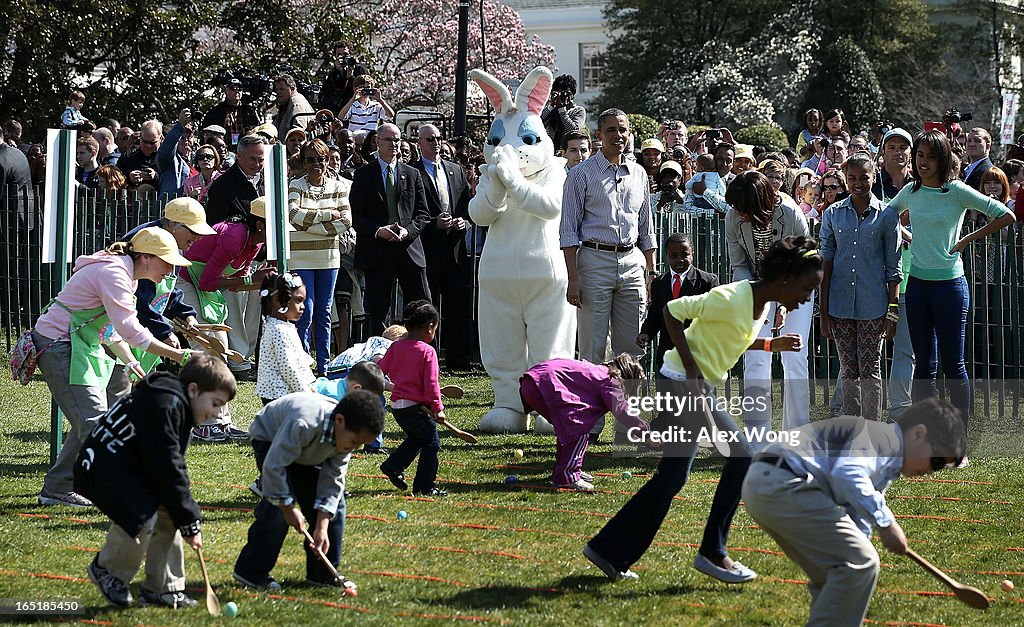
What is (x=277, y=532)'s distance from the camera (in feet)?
20.7

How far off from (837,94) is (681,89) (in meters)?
6.01

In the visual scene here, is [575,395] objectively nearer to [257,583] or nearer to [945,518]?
[945,518]

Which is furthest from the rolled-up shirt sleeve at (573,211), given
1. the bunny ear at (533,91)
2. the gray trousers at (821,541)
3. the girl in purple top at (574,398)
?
the gray trousers at (821,541)

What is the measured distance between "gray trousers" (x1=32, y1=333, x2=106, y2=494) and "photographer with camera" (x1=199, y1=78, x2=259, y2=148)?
1043cm

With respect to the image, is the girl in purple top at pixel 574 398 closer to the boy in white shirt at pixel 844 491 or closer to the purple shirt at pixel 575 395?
the purple shirt at pixel 575 395

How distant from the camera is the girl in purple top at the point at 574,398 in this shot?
27.7ft

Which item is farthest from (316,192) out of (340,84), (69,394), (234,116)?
(340,84)

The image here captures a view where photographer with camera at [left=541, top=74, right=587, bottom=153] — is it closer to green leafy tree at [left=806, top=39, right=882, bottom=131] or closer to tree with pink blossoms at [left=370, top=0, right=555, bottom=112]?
tree with pink blossoms at [left=370, top=0, right=555, bottom=112]

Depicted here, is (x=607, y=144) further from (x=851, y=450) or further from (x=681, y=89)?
(x=681, y=89)

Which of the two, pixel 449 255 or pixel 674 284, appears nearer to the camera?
pixel 674 284

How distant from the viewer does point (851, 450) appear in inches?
213

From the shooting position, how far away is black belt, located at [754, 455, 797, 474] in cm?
549

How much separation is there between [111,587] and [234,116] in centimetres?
1279

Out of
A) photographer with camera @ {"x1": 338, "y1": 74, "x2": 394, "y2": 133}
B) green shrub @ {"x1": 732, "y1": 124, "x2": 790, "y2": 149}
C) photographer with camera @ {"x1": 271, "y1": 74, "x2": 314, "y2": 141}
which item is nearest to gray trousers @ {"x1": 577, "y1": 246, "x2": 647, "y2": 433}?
photographer with camera @ {"x1": 271, "y1": 74, "x2": 314, "y2": 141}
